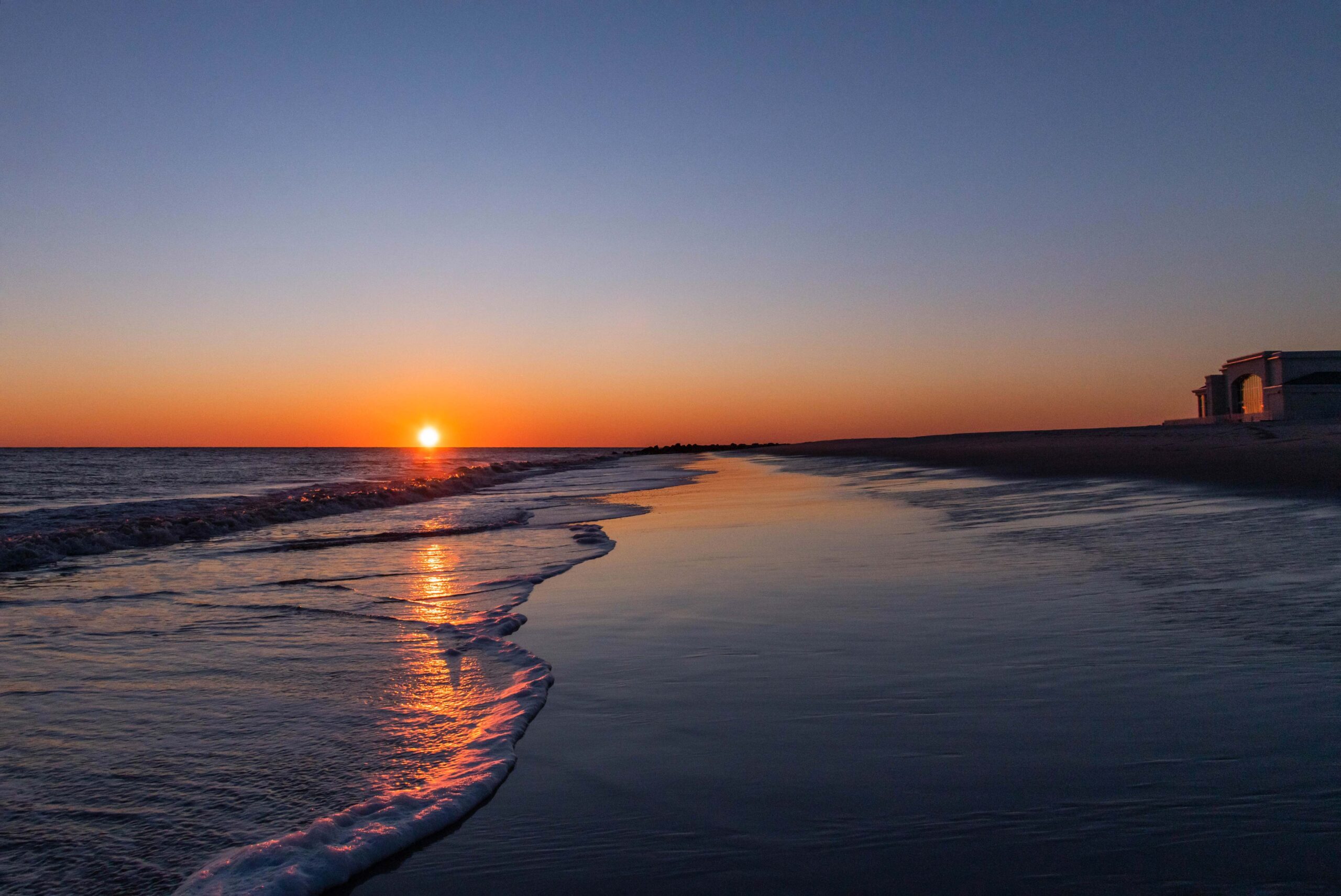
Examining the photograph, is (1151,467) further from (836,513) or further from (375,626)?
(375,626)

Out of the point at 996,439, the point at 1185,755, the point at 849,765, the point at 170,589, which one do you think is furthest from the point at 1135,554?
the point at 996,439

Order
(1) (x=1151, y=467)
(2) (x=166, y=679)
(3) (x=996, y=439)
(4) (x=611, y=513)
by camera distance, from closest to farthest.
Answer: (2) (x=166, y=679)
(4) (x=611, y=513)
(1) (x=1151, y=467)
(3) (x=996, y=439)

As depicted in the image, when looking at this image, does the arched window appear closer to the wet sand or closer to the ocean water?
the wet sand

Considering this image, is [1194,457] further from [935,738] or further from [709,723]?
[709,723]

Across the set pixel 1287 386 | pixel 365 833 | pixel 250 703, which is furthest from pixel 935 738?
pixel 1287 386

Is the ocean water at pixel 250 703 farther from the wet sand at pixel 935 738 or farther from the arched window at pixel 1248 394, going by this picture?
the arched window at pixel 1248 394
